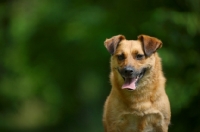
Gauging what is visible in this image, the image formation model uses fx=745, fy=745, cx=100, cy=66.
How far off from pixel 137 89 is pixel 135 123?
1.16 feet

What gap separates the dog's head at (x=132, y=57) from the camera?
7.27 metres

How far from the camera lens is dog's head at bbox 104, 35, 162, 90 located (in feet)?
23.9

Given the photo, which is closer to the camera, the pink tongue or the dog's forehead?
the pink tongue

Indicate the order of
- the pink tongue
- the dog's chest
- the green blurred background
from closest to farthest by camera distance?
the pink tongue < the dog's chest < the green blurred background

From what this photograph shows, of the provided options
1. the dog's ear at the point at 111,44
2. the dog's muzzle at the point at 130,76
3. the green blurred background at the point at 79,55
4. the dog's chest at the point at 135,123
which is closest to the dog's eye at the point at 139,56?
the dog's muzzle at the point at 130,76

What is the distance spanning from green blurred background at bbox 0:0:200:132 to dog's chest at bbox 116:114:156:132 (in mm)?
4008

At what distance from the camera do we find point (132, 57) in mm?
7367

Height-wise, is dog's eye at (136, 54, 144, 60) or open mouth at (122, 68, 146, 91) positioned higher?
dog's eye at (136, 54, 144, 60)

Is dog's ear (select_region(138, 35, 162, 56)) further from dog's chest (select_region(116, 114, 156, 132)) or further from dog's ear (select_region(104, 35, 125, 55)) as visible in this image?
dog's chest (select_region(116, 114, 156, 132))

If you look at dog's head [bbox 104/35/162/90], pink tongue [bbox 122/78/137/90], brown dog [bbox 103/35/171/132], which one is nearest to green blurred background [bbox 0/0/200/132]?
brown dog [bbox 103/35/171/132]

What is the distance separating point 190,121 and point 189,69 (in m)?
0.81

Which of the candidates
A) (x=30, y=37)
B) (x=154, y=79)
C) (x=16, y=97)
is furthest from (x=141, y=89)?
(x=16, y=97)

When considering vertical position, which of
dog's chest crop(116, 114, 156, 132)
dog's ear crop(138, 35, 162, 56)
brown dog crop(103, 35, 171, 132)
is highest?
dog's ear crop(138, 35, 162, 56)

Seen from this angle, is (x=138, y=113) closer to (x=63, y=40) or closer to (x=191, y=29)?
(x=191, y=29)
